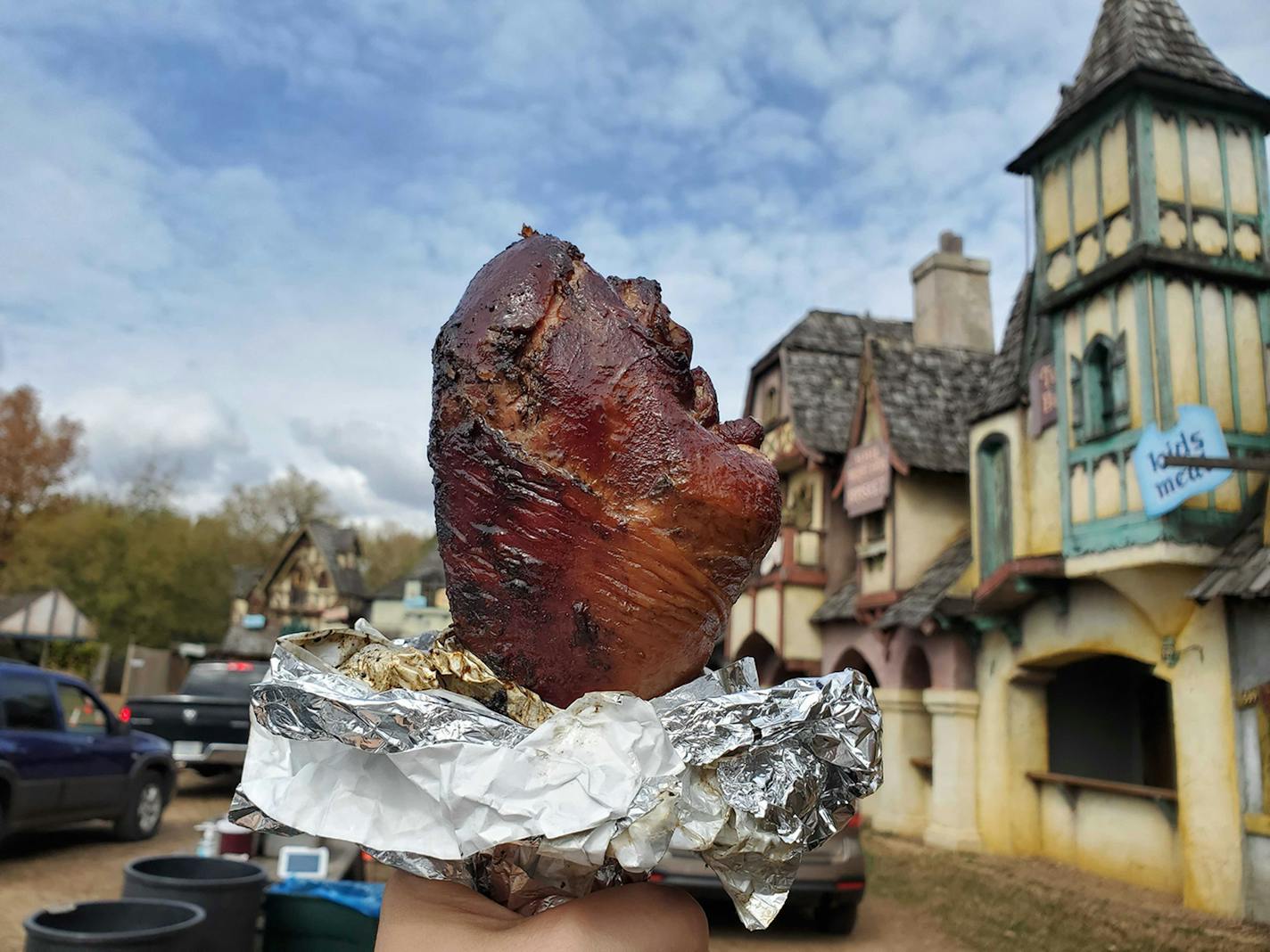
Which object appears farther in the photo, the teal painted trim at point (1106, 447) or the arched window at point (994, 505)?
the arched window at point (994, 505)

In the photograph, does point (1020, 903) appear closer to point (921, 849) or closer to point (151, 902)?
point (921, 849)

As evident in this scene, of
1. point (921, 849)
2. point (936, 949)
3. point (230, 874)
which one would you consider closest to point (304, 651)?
point (230, 874)

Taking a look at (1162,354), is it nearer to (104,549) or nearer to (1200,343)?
(1200,343)

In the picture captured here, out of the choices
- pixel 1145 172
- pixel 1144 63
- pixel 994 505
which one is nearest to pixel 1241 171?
pixel 1145 172

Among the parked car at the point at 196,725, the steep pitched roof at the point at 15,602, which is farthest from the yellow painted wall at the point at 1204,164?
the steep pitched roof at the point at 15,602

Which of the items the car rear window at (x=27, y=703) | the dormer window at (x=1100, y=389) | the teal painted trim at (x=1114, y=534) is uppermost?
the dormer window at (x=1100, y=389)

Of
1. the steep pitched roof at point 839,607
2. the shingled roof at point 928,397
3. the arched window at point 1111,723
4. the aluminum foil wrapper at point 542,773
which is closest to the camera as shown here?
the aluminum foil wrapper at point 542,773

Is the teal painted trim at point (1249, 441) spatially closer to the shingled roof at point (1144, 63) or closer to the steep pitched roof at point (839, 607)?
the shingled roof at point (1144, 63)
